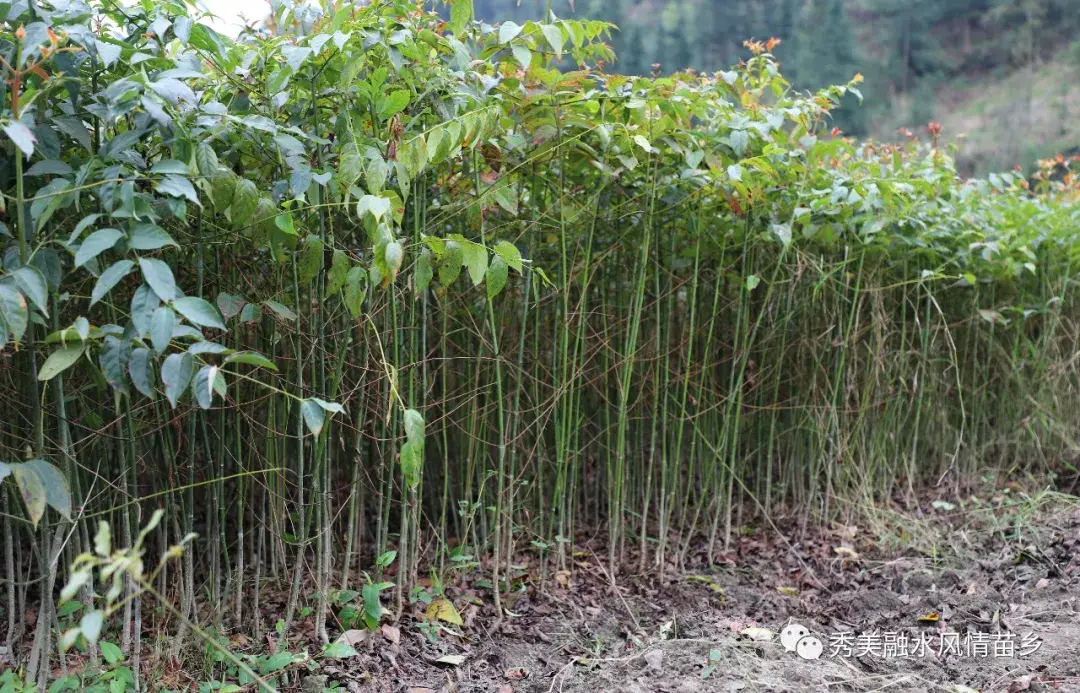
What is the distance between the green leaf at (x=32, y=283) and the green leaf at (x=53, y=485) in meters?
0.28

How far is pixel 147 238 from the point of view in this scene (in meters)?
1.25

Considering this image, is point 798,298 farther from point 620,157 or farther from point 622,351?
point 620,157

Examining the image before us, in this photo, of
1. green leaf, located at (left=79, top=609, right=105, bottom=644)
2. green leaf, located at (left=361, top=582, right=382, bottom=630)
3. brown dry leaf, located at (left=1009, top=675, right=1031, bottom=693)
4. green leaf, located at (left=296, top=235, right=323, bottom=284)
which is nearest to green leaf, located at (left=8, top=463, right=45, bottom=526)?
green leaf, located at (left=79, top=609, right=105, bottom=644)

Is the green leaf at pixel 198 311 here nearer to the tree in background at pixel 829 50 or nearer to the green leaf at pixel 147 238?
the green leaf at pixel 147 238

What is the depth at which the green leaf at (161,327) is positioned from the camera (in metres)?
1.15

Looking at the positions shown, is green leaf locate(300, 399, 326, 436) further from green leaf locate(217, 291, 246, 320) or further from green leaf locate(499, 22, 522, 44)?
green leaf locate(499, 22, 522, 44)

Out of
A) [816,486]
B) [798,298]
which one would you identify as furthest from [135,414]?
[816,486]

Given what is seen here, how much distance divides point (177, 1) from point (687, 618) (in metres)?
1.87

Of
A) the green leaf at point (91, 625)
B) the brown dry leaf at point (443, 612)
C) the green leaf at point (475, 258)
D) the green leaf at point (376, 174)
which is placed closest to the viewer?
the green leaf at point (91, 625)

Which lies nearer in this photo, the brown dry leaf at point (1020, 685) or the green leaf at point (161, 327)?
the green leaf at point (161, 327)

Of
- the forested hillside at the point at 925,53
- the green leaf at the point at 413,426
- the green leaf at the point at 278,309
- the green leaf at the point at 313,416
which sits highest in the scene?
the forested hillside at the point at 925,53

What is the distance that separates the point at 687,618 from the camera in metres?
2.15

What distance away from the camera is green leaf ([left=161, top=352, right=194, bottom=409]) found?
117 cm

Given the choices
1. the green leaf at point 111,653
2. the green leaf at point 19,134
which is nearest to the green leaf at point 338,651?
the green leaf at point 111,653
